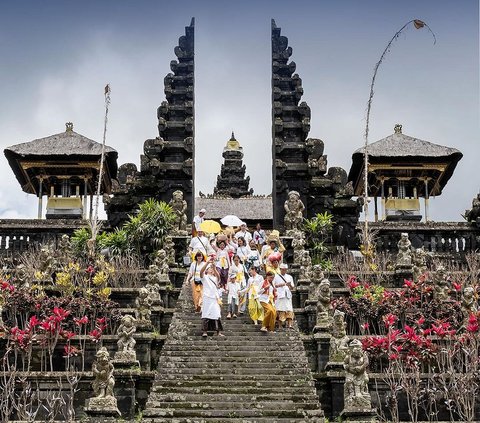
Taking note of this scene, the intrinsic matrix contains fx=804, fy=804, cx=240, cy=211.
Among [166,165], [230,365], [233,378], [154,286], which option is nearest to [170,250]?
[154,286]

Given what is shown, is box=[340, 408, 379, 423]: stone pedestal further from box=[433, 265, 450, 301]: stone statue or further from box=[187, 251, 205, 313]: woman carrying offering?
box=[433, 265, 450, 301]: stone statue

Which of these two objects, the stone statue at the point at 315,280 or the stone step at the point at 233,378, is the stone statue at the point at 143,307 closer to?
the stone step at the point at 233,378

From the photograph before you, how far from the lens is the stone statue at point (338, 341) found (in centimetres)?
1387

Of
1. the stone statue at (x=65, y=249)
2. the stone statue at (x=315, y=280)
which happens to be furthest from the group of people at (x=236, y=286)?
the stone statue at (x=65, y=249)

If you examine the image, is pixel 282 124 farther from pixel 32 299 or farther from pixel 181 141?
pixel 32 299

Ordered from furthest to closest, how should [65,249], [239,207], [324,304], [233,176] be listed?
[233,176]
[239,207]
[65,249]
[324,304]

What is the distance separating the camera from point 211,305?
15.0 metres

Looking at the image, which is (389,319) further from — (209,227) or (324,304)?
(209,227)

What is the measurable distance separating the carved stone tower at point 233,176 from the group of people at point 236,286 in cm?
2556

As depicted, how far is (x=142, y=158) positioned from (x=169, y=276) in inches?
327

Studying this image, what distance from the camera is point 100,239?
23.9 m

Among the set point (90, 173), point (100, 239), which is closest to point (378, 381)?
point (100, 239)

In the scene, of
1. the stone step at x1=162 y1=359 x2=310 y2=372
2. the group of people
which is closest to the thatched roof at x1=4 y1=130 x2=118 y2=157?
the group of people

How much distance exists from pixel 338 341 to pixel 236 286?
298 centimetres
